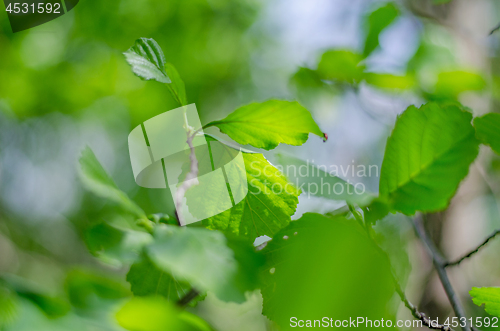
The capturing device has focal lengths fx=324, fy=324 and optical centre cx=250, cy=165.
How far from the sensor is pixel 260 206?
1.28 ft

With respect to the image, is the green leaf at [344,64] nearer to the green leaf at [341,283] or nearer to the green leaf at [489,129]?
the green leaf at [489,129]

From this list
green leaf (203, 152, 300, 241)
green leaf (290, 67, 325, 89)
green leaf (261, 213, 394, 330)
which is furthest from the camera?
green leaf (290, 67, 325, 89)

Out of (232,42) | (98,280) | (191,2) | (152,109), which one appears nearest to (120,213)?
(98,280)

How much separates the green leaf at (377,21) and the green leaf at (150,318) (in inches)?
34.4

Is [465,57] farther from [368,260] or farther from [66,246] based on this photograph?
[66,246]

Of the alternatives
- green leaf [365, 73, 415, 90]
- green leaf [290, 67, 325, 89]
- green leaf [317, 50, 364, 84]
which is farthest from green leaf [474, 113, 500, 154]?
green leaf [290, 67, 325, 89]

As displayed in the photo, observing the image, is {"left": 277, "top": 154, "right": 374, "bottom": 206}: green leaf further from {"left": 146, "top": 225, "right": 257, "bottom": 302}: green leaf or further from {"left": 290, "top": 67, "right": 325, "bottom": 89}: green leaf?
{"left": 290, "top": 67, "right": 325, "bottom": 89}: green leaf

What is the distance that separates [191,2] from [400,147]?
314 cm

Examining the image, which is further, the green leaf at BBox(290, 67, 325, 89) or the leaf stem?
the green leaf at BBox(290, 67, 325, 89)

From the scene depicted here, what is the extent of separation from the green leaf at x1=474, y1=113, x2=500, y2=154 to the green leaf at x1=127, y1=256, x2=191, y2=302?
12.7 inches

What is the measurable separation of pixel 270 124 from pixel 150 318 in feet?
0.82

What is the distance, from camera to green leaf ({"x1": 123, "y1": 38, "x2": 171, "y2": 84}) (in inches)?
12.1

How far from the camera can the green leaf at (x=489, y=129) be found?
29 centimetres

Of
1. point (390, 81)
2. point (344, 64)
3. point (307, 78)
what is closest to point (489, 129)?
point (390, 81)
